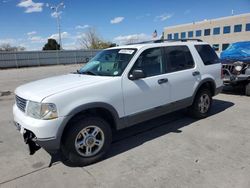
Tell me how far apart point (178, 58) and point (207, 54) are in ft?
3.83

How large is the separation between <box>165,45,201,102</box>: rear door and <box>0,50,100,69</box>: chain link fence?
25576 mm

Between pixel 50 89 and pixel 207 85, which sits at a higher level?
pixel 50 89

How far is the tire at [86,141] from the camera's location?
10.8ft

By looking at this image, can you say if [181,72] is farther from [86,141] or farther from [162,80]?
[86,141]

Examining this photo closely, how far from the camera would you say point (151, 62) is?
4.21 metres

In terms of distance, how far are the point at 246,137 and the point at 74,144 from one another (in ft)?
10.7

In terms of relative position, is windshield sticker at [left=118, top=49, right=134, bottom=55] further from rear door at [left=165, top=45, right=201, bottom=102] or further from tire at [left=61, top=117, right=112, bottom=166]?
tire at [left=61, top=117, right=112, bottom=166]

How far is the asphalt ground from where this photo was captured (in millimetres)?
3020

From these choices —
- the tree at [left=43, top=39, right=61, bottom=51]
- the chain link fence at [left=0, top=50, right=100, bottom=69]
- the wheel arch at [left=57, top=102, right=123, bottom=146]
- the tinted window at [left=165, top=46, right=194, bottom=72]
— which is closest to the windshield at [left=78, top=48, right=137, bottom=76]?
the wheel arch at [left=57, top=102, right=123, bottom=146]

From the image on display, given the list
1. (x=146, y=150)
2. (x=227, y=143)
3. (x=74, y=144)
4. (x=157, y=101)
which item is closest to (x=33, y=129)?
(x=74, y=144)

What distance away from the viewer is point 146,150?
390cm

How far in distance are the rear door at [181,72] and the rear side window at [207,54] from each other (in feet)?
1.36

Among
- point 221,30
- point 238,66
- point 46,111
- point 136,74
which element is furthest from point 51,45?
point 46,111

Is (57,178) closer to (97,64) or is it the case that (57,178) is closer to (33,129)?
(33,129)
